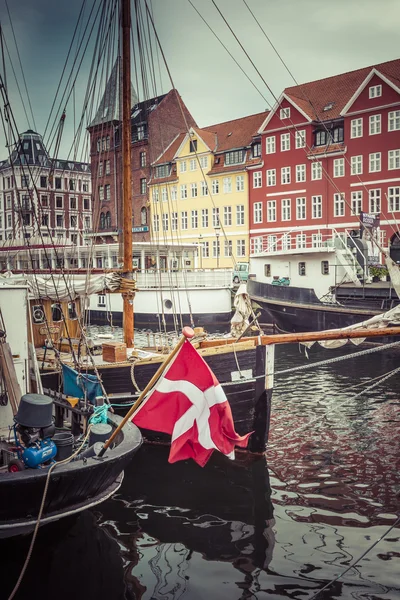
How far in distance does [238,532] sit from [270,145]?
141ft

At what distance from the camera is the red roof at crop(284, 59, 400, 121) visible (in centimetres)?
4478

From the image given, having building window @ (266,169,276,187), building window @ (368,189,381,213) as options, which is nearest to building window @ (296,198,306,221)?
building window @ (266,169,276,187)

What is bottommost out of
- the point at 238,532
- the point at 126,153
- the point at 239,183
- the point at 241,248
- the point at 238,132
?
the point at 238,532

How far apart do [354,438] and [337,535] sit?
5239 millimetres

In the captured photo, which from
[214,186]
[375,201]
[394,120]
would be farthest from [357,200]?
[214,186]

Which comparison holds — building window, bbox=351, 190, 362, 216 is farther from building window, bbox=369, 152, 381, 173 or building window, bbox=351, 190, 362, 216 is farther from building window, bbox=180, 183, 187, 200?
building window, bbox=180, 183, 187, 200

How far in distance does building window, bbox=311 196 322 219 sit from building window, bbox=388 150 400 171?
236 inches

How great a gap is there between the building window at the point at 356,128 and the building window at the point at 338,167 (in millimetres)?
2078

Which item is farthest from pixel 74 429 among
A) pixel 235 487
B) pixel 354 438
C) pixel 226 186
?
pixel 226 186

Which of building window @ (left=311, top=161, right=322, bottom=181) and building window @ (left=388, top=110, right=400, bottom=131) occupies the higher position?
building window @ (left=388, top=110, right=400, bottom=131)

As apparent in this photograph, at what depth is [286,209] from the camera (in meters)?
46.8

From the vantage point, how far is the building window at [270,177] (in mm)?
47594

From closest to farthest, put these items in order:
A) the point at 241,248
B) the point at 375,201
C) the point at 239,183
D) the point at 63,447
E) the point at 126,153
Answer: the point at 63,447 → the point at 126,153 → the point at 375,201 → the point at 241,248 → the point at 239,183

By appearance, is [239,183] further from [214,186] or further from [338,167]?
[338,167]
